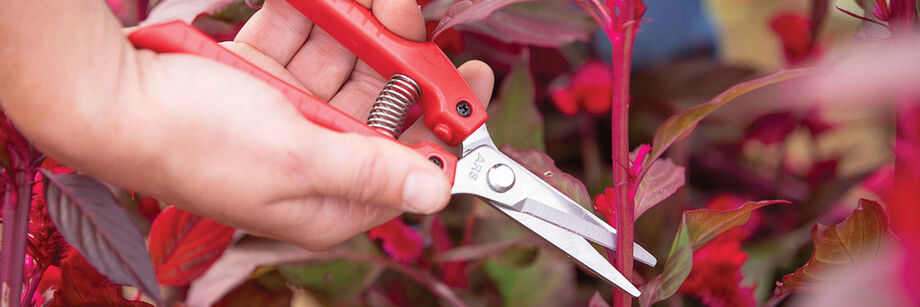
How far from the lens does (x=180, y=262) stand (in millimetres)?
472

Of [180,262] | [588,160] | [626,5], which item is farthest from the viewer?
[588,160]

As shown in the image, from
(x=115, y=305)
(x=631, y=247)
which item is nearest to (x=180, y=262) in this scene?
(x=115, y=305)

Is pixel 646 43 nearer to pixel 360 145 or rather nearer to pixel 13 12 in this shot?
pixel 360 145

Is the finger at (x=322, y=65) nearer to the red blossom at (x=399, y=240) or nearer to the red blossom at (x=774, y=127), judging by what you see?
the red blossom at (x=399, y=240)

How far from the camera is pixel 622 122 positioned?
34cm

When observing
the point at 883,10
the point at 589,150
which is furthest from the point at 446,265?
the point at 883,10

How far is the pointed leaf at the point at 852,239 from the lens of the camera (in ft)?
1.17

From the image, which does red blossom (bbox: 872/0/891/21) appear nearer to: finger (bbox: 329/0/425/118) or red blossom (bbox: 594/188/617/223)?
red blossom (bbox: 594/188/617/223)

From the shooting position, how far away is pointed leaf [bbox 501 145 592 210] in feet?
1.36

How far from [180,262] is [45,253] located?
88 millimetres

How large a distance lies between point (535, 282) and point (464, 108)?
0.21 meters

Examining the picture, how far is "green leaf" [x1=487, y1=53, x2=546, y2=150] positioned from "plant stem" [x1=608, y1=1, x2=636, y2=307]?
199mm

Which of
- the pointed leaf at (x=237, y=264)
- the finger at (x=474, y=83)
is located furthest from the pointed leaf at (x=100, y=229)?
the finger at (x=474, y=83)

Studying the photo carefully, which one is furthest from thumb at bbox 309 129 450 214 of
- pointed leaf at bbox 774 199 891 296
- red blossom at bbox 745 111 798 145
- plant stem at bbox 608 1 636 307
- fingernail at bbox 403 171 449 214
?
red blossom at bbox 745 111 798 145
